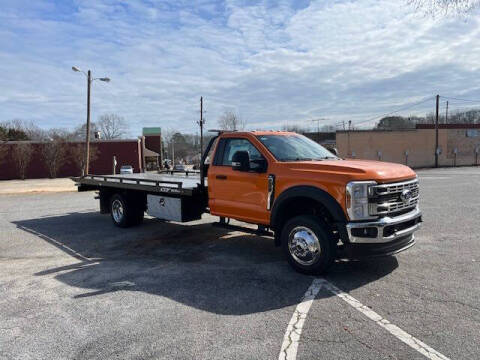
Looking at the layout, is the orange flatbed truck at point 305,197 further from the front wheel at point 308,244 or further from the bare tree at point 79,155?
the bare tree at point 79,155

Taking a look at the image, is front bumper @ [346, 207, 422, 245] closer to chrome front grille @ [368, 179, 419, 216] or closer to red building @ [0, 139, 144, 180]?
chrome front grille @ [368, 179, 419, 216]

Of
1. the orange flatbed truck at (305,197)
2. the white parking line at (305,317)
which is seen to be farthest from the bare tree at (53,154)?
the white parking line at (305,317)

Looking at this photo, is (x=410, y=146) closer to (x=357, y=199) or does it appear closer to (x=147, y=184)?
(x=147, y=184)

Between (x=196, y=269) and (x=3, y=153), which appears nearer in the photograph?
(x=196, y=269)

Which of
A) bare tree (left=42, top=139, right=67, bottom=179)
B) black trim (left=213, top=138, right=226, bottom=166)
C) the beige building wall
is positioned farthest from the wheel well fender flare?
the beige building wall

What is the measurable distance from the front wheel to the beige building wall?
4394 cm

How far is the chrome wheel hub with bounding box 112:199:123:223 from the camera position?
9.45 meters

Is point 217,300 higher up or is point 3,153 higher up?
point 3,153

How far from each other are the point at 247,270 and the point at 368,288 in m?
1.75

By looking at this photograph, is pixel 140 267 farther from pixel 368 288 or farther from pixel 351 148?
pixel 351 148

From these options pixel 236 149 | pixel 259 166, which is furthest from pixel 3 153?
pixel 259 166

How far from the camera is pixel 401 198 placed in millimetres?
5316

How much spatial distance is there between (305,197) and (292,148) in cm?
130

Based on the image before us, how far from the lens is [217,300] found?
4.68m
